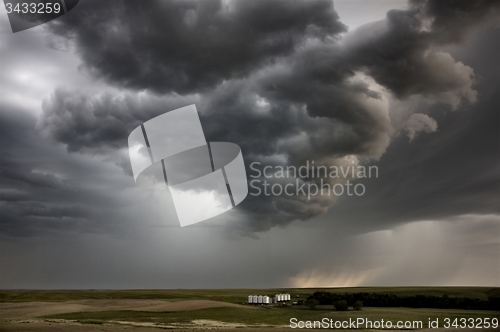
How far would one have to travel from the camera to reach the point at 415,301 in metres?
71.1

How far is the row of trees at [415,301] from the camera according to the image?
67312mm

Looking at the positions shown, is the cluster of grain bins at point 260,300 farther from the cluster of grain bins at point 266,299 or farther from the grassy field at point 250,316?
the grassy field at point 250,316

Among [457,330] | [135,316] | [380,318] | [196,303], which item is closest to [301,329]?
[380,318]

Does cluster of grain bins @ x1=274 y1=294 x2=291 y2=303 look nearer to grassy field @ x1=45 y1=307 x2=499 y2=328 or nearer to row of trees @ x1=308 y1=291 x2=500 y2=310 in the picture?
row of trees @ x1=308 y1=291 x2=500 y2=310

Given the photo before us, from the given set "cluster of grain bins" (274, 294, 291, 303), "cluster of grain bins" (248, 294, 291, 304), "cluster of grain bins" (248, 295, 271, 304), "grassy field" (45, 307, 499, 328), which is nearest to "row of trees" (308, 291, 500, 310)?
"grassy field" (45, 307, 499, 328)

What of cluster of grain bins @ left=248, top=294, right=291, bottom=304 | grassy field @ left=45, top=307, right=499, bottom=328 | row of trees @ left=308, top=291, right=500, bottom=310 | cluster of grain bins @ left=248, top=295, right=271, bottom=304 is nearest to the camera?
grassy field @ left=45, top=307, right=499, bottom=328

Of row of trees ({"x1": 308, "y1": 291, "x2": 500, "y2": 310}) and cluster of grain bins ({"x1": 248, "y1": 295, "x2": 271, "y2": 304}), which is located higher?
row of trees ({"x1": 308, "y1": 291, "x2": 500, "y2": 310})

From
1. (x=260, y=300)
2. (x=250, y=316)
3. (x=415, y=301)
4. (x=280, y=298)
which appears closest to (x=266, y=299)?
(x=260, y=300)

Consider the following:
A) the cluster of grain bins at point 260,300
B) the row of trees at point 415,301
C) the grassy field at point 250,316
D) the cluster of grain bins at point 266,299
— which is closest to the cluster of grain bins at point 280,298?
the cluster of grain bins at point 266,299

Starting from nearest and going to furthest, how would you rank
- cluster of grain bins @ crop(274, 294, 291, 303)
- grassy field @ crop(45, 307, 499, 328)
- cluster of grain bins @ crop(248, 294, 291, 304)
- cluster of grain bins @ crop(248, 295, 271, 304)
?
grassy field @ crop(45, 307, 499, 328)
cluster of grain bins @ crop(248, 295, 271, 304)
cluster of grain bins @ crop(248, 294, 291, 304)
cluster of grain bins @ crop(274, 294, 291, 303)

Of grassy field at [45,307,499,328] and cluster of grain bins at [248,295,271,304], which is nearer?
grassy field at [45,307,499,328]

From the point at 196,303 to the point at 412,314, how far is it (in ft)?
129

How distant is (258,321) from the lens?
54469 millimetres

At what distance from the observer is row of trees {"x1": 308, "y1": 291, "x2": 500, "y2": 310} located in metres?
67.3
